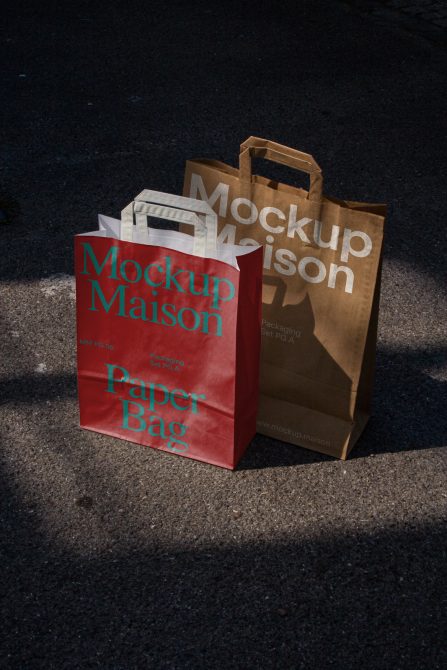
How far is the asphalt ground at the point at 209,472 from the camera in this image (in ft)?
7.72

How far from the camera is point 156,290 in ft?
8.63

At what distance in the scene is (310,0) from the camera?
23.8 ft

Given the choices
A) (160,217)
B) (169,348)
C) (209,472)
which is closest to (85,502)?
(209,472)

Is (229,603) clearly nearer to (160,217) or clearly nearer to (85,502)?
(85,502)

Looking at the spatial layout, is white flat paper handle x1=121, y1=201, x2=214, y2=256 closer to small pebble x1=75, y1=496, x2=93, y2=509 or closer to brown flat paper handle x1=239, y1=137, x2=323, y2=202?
brown flat paper handle x1=239, y1=137, x2=323, y2=202

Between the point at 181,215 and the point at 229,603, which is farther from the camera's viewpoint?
the point at 181,215

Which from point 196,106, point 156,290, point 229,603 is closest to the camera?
point 229,603

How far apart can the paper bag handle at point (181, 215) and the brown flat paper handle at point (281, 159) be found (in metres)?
0.18

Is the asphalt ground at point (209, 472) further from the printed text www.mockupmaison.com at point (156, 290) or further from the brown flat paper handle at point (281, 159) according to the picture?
the brown flat paper handle at point (281, 159)

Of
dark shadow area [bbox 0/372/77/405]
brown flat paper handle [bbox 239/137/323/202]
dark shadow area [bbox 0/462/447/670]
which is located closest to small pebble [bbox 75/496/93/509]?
dark shadow area [bbox 0/462/447/670]

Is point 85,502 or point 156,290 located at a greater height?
point 156,290

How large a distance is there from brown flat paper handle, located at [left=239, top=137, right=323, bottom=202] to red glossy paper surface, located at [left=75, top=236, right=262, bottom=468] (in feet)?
0.81

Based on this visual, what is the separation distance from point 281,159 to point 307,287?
0.39m

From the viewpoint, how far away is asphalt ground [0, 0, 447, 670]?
2.35 meters
